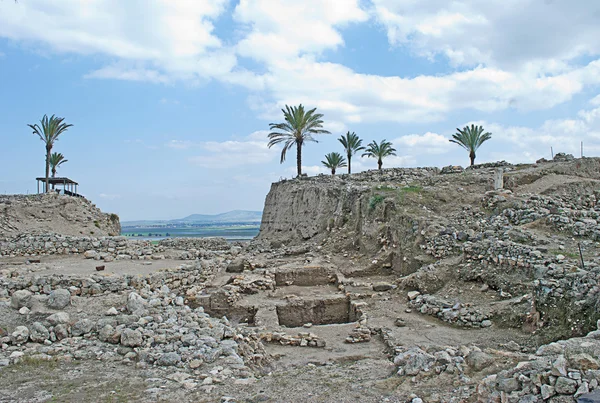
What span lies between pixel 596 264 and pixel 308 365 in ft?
21.0

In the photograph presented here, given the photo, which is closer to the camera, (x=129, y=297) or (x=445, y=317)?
(x=129, y=297)

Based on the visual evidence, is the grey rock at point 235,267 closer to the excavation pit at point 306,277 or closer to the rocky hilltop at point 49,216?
the excavation pit at point 306,277

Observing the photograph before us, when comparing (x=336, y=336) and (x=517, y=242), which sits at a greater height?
(x=517, y=242)

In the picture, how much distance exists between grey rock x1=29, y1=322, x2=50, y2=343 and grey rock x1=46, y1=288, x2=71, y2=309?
0.99m

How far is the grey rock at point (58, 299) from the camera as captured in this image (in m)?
8.37

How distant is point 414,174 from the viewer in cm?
2461

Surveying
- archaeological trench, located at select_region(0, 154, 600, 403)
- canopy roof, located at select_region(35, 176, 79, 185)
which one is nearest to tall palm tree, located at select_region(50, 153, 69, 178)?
canopy roof, located at select_region(35, 176, 79, 185)

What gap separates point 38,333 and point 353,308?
25.2ft

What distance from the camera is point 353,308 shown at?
12.0 meters

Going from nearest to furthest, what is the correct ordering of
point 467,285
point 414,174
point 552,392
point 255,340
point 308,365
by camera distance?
point 552,392
point 308,365
point 255,340
point 467,285
point 414,174

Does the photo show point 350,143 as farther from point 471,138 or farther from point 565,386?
point 565,386

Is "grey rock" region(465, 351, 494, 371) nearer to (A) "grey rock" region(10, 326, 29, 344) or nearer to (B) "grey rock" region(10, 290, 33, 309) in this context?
(A) "grey rock" region(10, 326, 29, 344)

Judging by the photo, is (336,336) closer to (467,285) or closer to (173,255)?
(467,285)

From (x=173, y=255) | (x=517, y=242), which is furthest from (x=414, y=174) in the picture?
(x=173, y=255)
